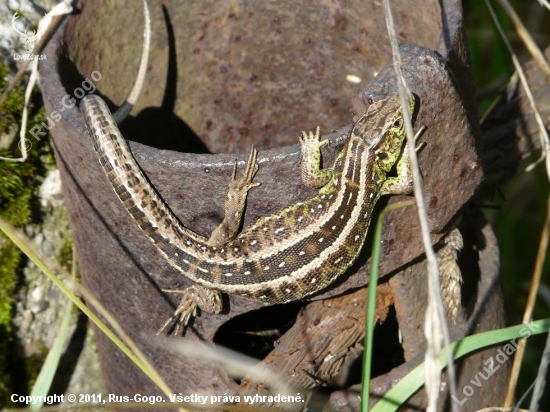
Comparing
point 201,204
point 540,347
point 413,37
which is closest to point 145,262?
point 201,204

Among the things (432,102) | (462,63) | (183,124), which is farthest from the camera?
(183,124)

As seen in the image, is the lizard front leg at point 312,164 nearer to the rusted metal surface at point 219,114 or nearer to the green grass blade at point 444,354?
the rusted metal surface at point 219,114

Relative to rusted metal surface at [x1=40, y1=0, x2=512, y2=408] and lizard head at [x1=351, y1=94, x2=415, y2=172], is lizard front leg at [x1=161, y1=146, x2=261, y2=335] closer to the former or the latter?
rusted metal surface at [x1=40, y1=0, x2=512, y2=408]

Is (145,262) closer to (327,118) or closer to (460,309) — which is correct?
(460,309)

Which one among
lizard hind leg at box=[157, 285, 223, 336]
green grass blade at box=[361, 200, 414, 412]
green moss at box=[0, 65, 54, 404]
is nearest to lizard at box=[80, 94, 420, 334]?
lizard hind leg at box=[157, 285, 223, 336]

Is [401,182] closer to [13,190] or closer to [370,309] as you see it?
[370,309]

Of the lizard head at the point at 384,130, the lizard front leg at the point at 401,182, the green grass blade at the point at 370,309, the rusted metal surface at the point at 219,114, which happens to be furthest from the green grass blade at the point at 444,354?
the lizard head at the point at 384,130
